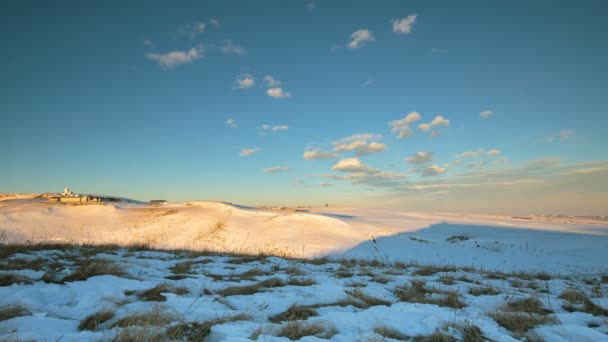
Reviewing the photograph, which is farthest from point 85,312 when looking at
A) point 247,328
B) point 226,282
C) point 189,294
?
point 226,282

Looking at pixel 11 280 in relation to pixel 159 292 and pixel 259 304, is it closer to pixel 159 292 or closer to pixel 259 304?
pixel 159 292

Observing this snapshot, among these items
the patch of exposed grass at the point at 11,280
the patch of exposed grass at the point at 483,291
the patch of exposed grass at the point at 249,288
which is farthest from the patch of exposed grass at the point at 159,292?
the patch of exposed grass at the point at 483,291

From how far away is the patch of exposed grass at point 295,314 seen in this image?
3.53 metres

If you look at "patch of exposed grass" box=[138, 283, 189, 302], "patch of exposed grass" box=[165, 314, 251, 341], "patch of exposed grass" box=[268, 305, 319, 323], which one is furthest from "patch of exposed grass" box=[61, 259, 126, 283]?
"patch of exposed grass" box=[268, 305, 319, 323]

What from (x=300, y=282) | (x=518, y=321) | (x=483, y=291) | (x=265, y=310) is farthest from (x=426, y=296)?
(x=265, y=310)

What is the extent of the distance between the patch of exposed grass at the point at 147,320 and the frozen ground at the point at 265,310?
1cm

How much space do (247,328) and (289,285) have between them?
266 cm

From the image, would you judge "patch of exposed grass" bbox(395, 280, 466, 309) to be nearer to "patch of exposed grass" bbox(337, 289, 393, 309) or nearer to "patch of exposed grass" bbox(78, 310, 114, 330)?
"patch of exposed grass" bbox(337, 289, 393, 309)

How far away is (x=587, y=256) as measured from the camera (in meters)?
14.9

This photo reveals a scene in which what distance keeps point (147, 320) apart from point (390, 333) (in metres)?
2.29

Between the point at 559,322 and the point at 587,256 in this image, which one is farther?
the point at 587,256

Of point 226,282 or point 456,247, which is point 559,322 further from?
point 456,247

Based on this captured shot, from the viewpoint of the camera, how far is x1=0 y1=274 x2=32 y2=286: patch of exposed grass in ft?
14.5

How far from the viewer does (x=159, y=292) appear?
14.2 feet
